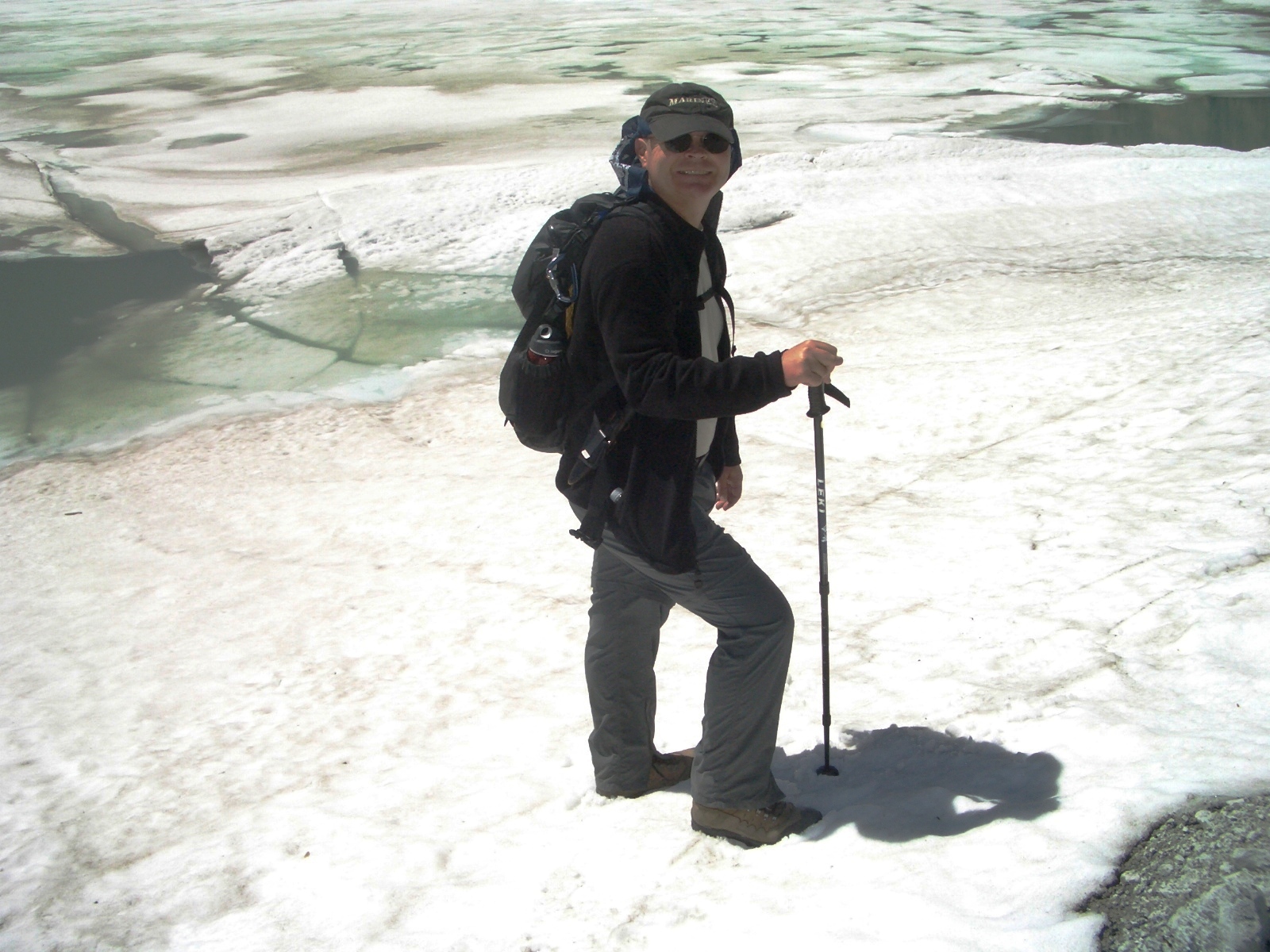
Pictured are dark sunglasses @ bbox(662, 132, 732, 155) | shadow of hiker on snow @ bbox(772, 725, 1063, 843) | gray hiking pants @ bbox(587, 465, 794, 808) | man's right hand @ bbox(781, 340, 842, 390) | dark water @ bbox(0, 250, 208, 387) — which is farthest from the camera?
dark water @ bbox(0, 250, 208, 387)

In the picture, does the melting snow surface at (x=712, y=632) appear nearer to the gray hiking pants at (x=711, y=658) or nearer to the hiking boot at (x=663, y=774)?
the hiking boot at (x=663, y=774)

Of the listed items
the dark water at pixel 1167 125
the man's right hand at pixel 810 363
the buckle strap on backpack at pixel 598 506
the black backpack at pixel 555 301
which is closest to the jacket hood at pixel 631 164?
the black backpack at pixel 555 301

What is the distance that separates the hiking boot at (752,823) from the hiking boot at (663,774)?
27 cm

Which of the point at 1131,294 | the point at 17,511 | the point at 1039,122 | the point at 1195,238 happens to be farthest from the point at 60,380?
the point at 1039,122

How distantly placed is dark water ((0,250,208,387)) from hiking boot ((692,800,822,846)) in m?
5.77

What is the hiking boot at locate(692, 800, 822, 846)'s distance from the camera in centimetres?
223

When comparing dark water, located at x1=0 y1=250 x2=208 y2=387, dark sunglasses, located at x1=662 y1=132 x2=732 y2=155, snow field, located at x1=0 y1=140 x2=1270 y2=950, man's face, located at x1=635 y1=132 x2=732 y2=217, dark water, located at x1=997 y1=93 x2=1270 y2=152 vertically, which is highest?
dark sunglasses, located at x1=662 y1=132 x2=732 y2=155

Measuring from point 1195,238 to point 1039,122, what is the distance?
18.5 feet

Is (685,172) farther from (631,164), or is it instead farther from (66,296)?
(66,296)

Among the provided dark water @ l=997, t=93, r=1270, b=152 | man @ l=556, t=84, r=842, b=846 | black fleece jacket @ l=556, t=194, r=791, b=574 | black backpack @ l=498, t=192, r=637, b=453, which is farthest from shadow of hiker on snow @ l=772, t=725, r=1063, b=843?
dark water @ l=997, t=93, r=1270, b=152

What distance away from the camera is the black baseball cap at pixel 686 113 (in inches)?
77.4

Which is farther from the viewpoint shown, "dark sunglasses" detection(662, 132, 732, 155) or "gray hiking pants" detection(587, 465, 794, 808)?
"gray hiking pants" detection(587, 465, 794, 808)

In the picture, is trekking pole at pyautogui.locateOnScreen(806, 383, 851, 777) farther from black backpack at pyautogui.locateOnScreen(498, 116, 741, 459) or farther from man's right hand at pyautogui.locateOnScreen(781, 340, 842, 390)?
black backpack at pyautogui.locateOnScreen(498, 116, 741, 459)

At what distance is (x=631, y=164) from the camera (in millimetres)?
2082
